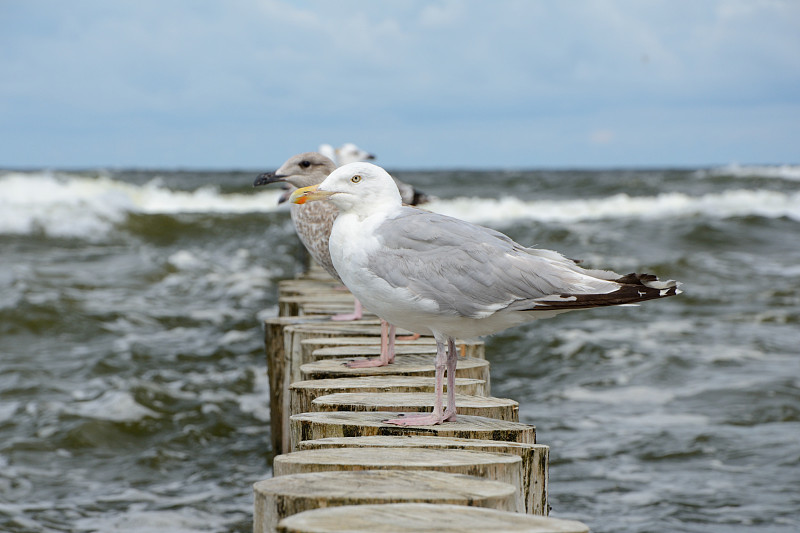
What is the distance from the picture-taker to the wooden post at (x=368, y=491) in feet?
6.89

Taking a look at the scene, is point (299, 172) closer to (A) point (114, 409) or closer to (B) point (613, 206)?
(A) point (114, 409)

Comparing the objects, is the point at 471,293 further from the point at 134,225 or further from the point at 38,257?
the point at 134,225

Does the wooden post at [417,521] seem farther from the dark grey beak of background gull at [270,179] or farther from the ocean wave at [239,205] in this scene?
the ocean wave at [239,205]

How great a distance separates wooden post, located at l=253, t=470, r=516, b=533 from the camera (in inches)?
82.7

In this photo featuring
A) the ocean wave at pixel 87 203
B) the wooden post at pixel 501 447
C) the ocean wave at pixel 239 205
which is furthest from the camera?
the ocean wave at pixel 239 205

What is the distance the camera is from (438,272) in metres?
2.96

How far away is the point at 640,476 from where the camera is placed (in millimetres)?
5875

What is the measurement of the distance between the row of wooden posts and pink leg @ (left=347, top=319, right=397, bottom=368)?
0.05 m

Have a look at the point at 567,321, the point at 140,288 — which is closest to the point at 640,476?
the point at 567,321

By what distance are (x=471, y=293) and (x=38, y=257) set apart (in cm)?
1375

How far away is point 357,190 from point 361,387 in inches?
31.1

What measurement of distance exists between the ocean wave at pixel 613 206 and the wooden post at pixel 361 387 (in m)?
21.0

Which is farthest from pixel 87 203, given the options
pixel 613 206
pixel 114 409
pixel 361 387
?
pixel 361 387

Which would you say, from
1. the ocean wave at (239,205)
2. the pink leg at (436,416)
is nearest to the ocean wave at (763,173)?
the ocean wave at (239,205)
